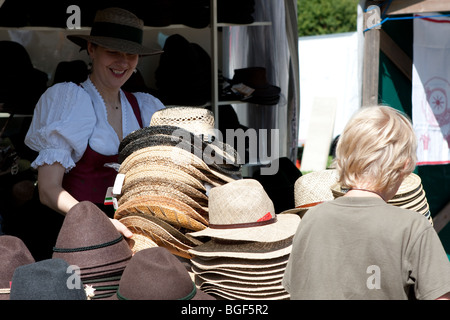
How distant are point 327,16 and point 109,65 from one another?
12.2 meters

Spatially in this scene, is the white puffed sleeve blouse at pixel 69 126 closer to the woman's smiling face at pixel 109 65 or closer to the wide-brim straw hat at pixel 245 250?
the woman's smiling face at pixel 109 65

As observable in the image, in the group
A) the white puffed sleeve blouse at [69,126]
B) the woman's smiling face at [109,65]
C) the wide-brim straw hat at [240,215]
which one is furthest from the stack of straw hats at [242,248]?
the woman's smiling face at [109,65]

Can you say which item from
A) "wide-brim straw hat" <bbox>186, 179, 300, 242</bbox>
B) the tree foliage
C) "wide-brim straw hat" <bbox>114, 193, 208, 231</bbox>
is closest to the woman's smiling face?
"wide-brim straw hat" <bbox>114, 193, 208, 231</bbox>

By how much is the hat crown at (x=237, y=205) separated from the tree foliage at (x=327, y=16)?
12609mm

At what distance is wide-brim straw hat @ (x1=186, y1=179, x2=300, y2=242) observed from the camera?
2.29m

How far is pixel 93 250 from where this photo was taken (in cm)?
207

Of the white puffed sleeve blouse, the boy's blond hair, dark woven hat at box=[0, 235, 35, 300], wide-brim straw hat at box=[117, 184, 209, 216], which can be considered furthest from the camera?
the white puffed sleeve blouse

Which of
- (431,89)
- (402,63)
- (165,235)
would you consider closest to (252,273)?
(165,235)

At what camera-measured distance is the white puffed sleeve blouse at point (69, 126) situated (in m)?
2.72

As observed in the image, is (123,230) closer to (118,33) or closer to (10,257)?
(10,257)

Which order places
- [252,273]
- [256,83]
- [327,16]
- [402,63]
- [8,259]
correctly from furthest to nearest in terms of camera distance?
[327,16] → [256,83] → [402,63] → [252,273] → [8,259]

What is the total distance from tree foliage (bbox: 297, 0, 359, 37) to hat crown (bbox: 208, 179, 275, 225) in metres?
12.6

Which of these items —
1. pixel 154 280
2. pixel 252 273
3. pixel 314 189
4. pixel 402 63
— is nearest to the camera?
pixel 154 280

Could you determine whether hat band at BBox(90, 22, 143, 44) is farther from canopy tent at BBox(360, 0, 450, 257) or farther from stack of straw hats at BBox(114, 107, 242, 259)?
canopy tent at BBox(360, 0, 450, 257)
